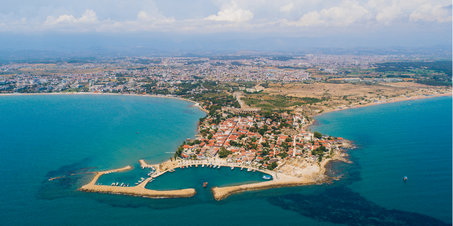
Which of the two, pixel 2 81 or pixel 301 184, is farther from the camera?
pixel 2 81

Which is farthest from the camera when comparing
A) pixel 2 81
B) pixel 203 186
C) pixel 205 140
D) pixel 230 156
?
pixel 2 81

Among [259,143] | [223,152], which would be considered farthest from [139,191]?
[259,143]

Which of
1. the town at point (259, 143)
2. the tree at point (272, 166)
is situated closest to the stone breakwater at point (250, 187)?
the tree at point (272, 166)

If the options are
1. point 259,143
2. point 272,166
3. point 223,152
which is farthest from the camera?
point 259,143

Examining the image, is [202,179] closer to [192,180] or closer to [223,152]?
[192,180]

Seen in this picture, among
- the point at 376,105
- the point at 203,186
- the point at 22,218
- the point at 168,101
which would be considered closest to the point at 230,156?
the point at 203,186

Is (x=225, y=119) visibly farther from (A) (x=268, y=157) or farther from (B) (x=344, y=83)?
(B) (x=344, y=83)

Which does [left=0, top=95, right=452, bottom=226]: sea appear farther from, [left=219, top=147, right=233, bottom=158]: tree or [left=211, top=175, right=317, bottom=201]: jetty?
[left=219, top=147, right=233, bottom=158]: tree

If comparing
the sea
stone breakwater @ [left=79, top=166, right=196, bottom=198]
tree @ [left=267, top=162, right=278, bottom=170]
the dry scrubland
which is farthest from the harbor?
the dry scrubland
